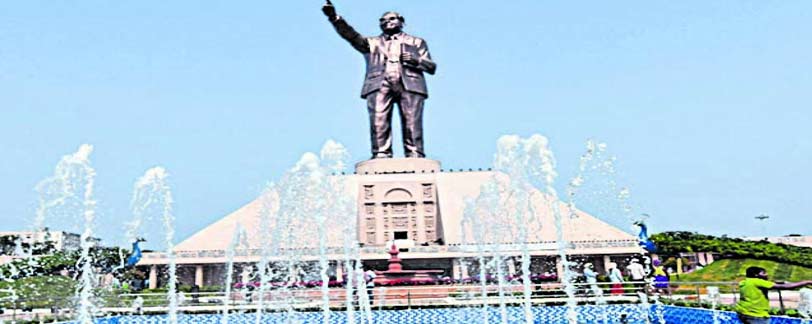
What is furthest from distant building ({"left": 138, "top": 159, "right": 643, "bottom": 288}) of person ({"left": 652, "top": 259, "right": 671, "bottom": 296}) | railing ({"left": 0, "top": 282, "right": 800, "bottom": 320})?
person ({"left": 652, "top": 259, "right": 671, "bottom": 296})

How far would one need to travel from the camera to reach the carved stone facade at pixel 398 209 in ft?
87.7

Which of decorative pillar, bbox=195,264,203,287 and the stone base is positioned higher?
the stone base

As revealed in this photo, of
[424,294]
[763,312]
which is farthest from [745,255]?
[763,312]

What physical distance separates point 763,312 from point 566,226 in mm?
21854

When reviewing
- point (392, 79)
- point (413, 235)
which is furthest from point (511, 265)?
point (392, 79)

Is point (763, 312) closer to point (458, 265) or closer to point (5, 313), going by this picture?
point (5, 313)

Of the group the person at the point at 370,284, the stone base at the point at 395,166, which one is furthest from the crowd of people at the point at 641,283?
the stone base at the point at 395,166

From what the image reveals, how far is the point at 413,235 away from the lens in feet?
88.3

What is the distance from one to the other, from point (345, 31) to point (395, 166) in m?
5.56

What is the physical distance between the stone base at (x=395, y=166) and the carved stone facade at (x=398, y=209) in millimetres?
240

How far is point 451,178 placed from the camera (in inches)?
1126

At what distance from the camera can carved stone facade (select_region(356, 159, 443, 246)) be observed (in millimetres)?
26734

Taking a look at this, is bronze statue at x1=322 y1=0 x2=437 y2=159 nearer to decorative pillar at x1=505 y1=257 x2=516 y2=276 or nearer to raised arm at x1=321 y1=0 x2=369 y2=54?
raised arm at x1=321 y1=0 x2=369 y2=54

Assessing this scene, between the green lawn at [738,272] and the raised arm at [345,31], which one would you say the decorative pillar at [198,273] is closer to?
the raised arm at [345,31]
